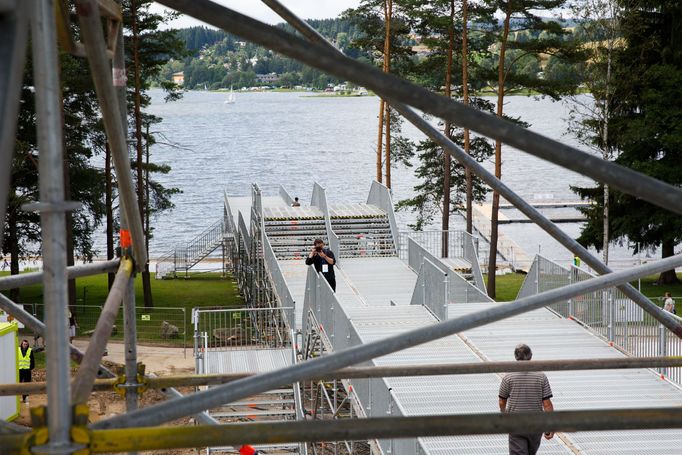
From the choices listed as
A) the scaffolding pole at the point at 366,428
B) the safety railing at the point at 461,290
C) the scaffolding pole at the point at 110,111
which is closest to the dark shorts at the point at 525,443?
the scaffolding pole at the point at 110,111

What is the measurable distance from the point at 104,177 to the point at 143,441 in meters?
32.5

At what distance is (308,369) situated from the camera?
13.4ft

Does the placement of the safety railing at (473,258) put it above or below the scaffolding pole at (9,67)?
below

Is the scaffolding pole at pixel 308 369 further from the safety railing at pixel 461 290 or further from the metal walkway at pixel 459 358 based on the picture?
the safety railing at pixel 461 290

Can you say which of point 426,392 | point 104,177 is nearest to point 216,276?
point 104,177

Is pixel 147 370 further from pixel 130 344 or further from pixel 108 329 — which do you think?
pixel 108 329

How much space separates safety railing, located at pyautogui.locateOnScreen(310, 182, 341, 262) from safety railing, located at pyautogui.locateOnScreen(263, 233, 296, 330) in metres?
1.86

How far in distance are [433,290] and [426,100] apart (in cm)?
1330

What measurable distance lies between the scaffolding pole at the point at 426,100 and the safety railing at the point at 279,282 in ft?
45.6

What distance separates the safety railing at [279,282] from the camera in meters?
18.3

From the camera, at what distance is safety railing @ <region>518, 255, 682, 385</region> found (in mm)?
14430

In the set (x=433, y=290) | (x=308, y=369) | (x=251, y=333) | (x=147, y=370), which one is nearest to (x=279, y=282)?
(x=251, y=333)

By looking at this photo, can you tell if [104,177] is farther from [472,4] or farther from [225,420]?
[225,420]

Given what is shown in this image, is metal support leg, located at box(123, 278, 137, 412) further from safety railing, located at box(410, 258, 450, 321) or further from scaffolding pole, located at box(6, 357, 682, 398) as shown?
safety railing, located at box(410, 258, 450, 321)
